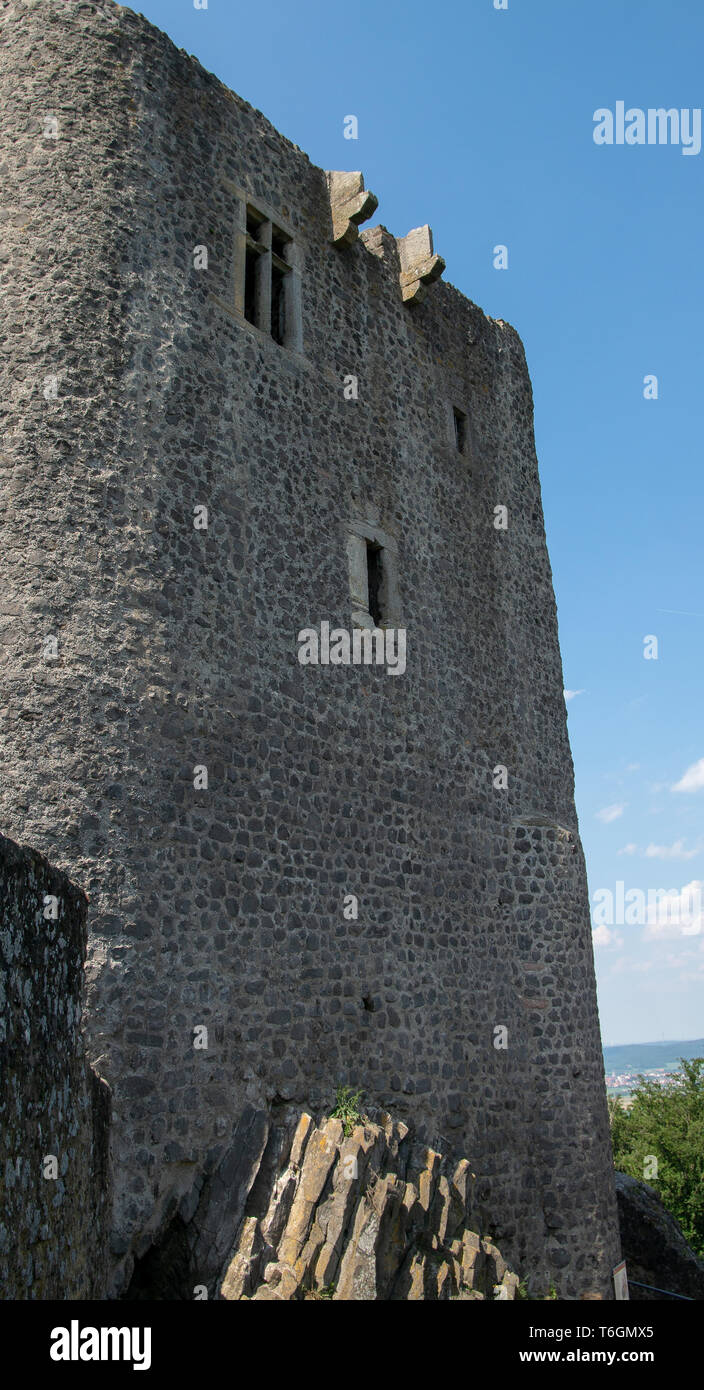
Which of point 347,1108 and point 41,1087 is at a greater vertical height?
point 41,1087

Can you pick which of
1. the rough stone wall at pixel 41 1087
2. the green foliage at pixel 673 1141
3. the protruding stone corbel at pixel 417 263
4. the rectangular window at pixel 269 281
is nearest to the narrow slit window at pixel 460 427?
the protruding stone corbel at pixel 417 263

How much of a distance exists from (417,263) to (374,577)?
4.24 meters

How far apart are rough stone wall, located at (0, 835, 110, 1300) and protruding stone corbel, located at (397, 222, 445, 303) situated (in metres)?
9.85

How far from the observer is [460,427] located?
43.3 ft

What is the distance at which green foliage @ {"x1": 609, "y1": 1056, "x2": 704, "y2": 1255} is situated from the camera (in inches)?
952

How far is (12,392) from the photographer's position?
782 cm

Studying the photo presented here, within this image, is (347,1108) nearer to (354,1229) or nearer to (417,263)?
(354,1229)

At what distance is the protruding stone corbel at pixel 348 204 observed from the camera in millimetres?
10883

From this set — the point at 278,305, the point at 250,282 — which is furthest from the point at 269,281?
the point at 278,305

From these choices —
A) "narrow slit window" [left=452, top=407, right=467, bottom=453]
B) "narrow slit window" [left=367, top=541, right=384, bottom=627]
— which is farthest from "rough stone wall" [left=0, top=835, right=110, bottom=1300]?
"narrow slit window" [left=452, top=407, right=467, bottom=453]

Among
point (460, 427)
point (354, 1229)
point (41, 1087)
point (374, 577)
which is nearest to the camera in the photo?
point (41, 1087)

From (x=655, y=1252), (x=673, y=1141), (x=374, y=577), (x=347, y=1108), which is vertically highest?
(x=374, y=577)
